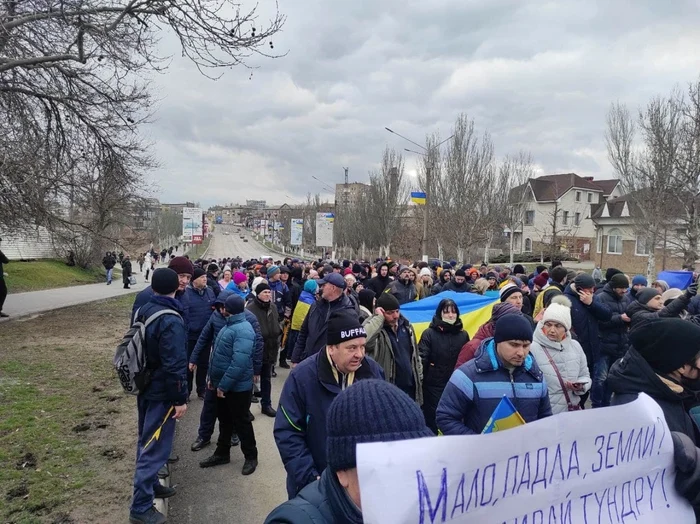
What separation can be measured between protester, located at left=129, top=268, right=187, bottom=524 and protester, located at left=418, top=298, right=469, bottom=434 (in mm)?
2509

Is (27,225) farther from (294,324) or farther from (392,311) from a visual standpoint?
(392,311)

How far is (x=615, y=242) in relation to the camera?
43750 millimetres

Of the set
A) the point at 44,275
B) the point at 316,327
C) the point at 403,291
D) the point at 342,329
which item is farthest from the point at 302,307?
the point at 44,275

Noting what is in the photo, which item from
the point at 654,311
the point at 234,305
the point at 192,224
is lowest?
the point at 654,311

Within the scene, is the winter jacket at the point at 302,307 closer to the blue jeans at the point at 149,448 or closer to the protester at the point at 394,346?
the protester at the point at 394,346

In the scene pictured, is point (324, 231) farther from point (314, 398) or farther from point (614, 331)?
point (314, 398)

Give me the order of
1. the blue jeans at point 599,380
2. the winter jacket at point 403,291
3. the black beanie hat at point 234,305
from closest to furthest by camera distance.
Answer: the black beanie hat at point 234,305 → the blue jeans at point 599,380 → the winter jacket at point 403,291

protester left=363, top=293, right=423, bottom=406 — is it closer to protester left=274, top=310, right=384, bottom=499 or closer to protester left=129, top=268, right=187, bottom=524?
protester left=274, top=310, right=384, bottom=499

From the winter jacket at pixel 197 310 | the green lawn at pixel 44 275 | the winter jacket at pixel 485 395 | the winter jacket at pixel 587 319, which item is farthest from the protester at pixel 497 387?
the green lawn at pixel 44 275

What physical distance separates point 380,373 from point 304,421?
66cm

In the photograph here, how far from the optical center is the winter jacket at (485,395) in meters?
3.07

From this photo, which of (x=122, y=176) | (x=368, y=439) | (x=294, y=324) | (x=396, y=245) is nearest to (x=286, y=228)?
(x=396, y=245)

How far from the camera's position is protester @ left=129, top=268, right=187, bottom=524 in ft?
12.7

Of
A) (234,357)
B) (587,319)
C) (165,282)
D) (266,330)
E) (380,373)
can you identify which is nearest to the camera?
(380,373)
